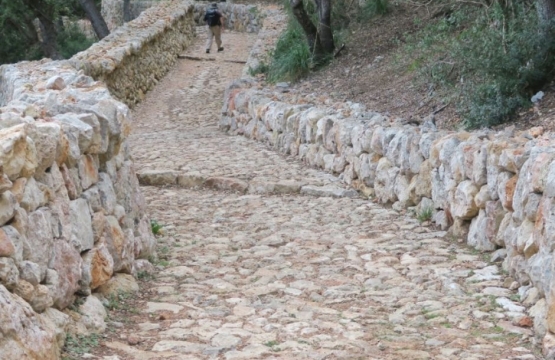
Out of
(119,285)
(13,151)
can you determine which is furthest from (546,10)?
(13,151)

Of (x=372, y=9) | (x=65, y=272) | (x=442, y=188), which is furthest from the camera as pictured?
(x=372, y=9)

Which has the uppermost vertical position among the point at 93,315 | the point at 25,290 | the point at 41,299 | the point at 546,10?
the point at 546,10

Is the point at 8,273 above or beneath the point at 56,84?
beneath

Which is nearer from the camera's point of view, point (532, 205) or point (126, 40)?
point (532, 205)

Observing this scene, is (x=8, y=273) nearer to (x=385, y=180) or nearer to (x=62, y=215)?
→ (x=62, y=215)

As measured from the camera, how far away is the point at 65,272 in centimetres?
459

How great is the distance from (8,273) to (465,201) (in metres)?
3.96

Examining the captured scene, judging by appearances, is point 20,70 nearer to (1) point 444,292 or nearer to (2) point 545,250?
(1) point 444,292

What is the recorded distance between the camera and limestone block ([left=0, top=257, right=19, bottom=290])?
380 cm

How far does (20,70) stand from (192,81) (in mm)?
8919

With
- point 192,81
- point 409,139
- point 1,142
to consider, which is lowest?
point 192,81

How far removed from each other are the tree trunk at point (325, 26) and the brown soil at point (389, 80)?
0.93ft

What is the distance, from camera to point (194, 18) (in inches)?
1083

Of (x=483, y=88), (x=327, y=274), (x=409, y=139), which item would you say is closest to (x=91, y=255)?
(x=327, y=274)
